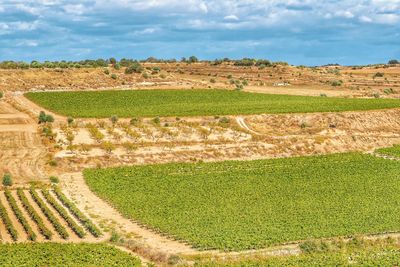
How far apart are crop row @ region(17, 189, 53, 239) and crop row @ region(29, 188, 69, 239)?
66 cm

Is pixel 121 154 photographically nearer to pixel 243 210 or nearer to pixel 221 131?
pixel 221 131

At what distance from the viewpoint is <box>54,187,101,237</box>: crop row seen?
43.2 meters

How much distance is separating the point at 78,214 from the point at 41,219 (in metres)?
2.64

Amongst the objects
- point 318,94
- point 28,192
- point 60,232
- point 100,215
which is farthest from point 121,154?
point 318,94

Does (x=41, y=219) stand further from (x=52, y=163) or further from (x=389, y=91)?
(x=389, y=91)

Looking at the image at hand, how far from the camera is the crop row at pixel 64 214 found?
1692 inches

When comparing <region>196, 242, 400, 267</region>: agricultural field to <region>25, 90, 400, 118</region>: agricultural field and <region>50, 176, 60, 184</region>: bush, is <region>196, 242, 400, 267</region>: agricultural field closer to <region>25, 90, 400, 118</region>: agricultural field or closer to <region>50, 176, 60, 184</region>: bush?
<region>50, 176, 60, 184</region>: bush

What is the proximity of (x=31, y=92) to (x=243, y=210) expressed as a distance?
191 feet

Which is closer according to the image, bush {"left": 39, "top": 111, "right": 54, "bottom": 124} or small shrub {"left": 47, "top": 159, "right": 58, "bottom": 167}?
small shrub {"left": 47, "top": 159, "right": 58, "bottom": 167}

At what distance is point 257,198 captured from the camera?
167ft

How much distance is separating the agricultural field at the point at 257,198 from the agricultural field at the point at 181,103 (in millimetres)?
19183

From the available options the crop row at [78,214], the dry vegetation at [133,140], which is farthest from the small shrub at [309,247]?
the crop row at [78,214]

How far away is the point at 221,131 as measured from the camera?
2990 inches

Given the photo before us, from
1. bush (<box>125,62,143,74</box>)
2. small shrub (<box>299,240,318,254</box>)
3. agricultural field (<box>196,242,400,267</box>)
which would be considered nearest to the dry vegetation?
small shrub (<box>299,240,318,254</box>)
